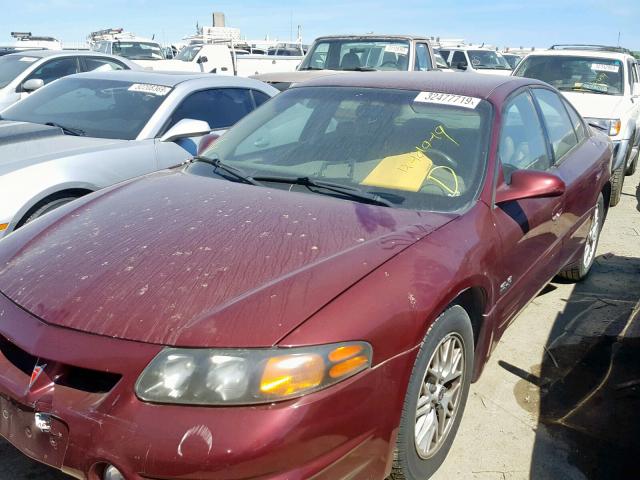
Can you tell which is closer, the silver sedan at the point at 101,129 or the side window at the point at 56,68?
the silver sedan at the point at 101,129

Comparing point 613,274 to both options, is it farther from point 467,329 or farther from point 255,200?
point 255,200

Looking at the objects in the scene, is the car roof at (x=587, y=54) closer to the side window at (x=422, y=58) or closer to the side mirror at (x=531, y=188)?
the side window at (x=422, y=58)

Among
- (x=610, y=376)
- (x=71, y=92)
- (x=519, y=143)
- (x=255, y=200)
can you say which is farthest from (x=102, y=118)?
(x=610, y=376)

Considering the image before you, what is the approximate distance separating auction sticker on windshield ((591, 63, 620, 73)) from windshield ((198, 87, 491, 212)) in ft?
21.2

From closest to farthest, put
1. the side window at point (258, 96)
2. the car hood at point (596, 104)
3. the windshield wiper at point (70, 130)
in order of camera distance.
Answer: the windshield wiper at point (70, 130) < the side window at point (258, 96) < the car hood at point (596, 104)

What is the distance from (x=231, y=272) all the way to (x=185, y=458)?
2.14ft

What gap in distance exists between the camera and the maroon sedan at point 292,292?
1.80m

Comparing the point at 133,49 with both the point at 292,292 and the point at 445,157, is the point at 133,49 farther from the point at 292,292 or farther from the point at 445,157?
the point at 292,292

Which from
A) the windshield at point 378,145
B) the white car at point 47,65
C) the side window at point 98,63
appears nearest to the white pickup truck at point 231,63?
the side window at point 98,63

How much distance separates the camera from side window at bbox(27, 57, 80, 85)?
29.5 feet

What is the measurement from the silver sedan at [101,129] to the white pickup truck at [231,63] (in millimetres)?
8901

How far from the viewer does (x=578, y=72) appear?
8703 millimetres

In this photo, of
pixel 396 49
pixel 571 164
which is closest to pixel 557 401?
pixel 571 164

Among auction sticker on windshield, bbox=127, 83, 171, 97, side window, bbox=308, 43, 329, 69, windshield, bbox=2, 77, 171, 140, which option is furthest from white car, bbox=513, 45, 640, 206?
windshield, bbox=2, 77, 171, 140
